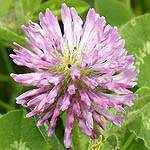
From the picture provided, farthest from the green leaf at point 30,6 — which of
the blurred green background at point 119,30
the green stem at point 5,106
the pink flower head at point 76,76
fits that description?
the pink flower head at point 76,76

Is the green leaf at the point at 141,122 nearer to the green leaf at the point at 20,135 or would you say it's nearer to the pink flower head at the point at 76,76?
the pink flower head at the point at 76,76

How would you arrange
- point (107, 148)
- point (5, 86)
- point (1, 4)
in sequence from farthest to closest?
point (5, 86) < point (1, 4) < point (107, 148)

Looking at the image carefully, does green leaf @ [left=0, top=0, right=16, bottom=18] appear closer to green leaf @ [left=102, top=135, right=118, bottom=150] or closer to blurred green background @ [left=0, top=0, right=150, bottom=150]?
blurred green background @ [left=0, top=0, right=150, bottom=150]

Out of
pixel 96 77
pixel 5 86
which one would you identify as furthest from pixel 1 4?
pixel 96 77

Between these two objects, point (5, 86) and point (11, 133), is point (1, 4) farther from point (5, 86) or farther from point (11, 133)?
point (11, 133)

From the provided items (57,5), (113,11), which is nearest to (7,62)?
(57,5)
